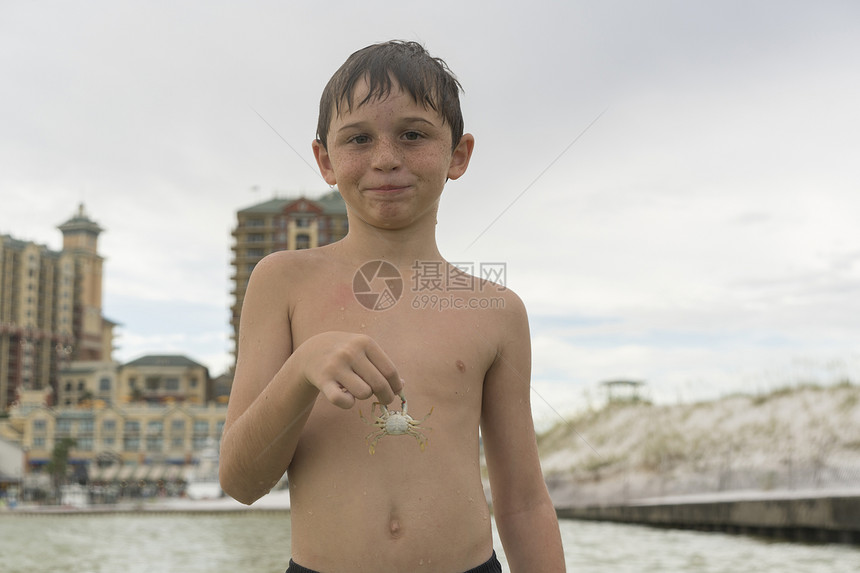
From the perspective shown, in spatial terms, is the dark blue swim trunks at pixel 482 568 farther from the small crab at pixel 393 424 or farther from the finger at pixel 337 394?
the finger at pixel 337 394

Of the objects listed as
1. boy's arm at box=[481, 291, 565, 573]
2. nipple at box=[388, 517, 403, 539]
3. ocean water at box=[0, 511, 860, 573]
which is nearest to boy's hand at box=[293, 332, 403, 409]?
nipple at box=[388, 517, 403, 539]

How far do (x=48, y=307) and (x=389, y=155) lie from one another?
346ft

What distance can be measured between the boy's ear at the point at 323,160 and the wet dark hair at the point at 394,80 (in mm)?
16

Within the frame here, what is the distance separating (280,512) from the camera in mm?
37469

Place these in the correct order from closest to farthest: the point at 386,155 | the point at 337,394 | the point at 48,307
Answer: the point at 337,394, the point at 386,155, the point at 48,307

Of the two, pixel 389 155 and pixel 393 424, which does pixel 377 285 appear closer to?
pixel 389 155

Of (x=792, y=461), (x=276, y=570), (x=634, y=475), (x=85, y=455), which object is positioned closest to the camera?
(x=276, y=570)

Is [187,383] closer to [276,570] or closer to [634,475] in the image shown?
[634,475]

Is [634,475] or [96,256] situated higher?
[96,256]

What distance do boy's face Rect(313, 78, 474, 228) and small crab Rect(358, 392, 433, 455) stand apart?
40 centimetres

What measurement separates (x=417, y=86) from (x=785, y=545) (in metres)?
7.88

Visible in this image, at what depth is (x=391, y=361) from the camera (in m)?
1.44

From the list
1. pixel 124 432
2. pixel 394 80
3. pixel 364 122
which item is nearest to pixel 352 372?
pixel 364 122

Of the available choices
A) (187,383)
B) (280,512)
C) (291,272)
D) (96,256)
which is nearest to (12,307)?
(96,256)
